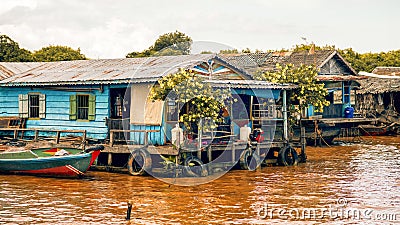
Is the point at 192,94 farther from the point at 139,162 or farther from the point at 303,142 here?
the point at 303,142

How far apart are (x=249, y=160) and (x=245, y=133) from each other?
0.87 m

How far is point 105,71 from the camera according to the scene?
68.6ft

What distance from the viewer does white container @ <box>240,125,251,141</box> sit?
1933cm

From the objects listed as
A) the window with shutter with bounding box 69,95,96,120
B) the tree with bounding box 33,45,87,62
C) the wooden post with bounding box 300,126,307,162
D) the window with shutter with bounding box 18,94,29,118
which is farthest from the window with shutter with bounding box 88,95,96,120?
the tree with bounding box 33,45,87,62

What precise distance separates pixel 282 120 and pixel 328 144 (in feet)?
30.0

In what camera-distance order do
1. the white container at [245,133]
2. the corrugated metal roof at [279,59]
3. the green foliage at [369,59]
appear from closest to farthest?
1. the white container at [245,133]
2. the corrugated metal roof at [279,59]
3. the green foliage at [369,59]

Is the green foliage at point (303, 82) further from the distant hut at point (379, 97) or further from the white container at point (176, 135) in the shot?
the distant hut at point (379, 97)

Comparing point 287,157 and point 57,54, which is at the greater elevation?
point 57,54

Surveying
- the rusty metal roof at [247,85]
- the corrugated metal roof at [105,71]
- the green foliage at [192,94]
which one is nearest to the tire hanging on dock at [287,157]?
the rusty metal roof at [247,85]

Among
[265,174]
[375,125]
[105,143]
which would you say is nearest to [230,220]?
[265,174]

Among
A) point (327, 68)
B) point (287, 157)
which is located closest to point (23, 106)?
point (287, 157)

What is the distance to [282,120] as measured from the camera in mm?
21078

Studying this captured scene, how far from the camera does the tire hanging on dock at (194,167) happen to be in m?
17.7

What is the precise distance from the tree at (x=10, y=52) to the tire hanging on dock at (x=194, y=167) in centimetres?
2434
